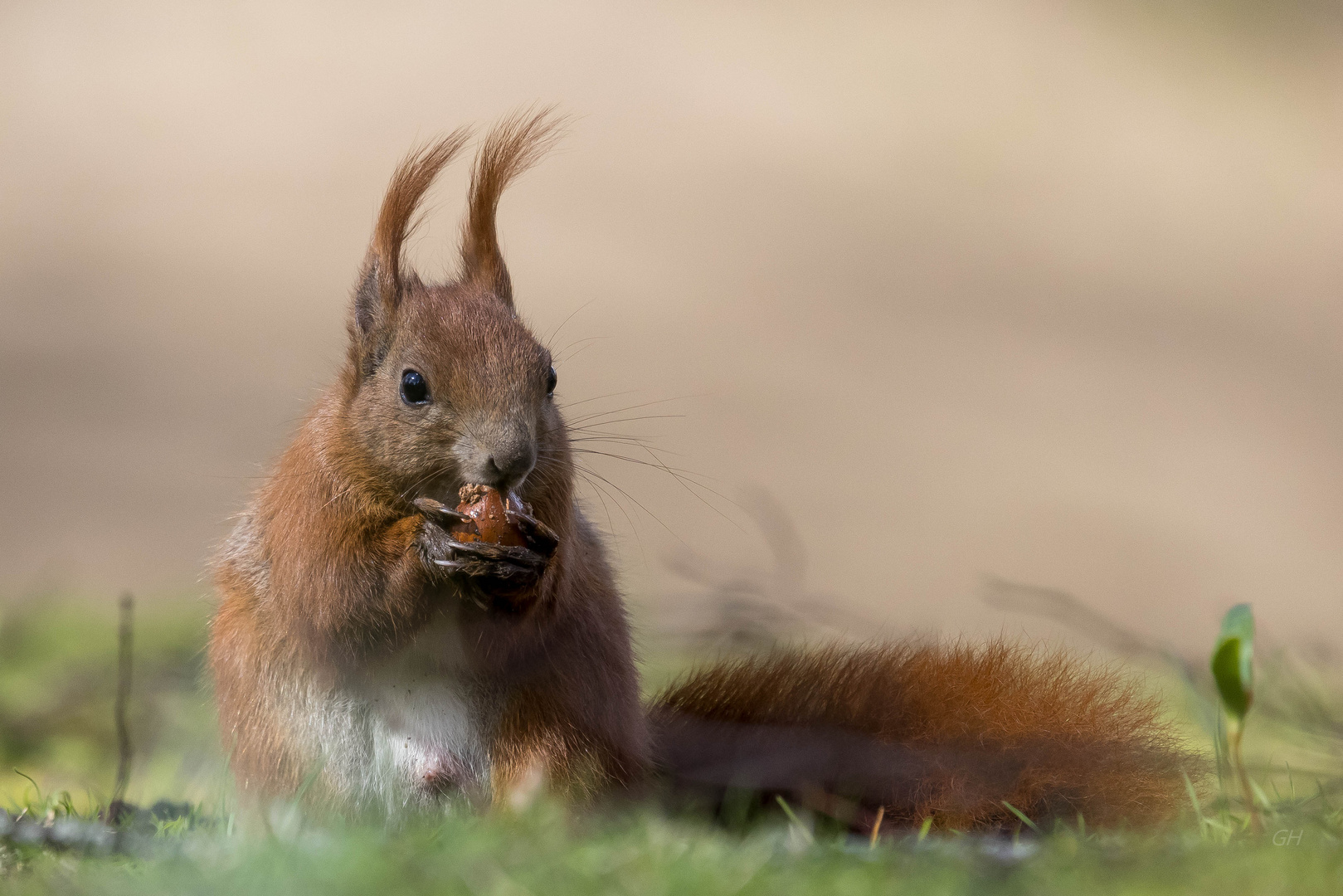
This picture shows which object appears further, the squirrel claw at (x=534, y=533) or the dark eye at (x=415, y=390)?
the dark eye at (x=415, y=390)

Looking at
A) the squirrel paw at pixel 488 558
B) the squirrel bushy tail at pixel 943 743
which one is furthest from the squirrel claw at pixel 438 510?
the squirrel bushy tail at pixel 943 743

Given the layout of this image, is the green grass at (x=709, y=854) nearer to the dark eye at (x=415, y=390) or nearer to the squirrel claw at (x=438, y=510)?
the squirrel claw at (x=438, y=510)

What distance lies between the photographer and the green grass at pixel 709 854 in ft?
3.84

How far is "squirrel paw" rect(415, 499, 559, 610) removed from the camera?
1750mm

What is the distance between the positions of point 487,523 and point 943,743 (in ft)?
2.55

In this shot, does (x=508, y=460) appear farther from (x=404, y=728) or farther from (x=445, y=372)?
(x=404, y=728)

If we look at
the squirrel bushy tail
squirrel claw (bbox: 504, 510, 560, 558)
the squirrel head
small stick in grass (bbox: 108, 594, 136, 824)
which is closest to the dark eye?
the squirrel head

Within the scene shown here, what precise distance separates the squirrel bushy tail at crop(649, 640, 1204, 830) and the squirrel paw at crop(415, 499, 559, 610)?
0.45m

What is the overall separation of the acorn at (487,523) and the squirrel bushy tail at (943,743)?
514 millimetres

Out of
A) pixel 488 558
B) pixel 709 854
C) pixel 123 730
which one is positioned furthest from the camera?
pixel 123 730

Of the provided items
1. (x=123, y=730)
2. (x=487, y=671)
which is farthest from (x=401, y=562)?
(x=123, y=730)

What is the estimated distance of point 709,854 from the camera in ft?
4.36

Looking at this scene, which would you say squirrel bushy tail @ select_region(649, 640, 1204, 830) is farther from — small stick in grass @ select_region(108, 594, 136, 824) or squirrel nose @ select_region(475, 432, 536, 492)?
small stick in grass @ select_region(108, 594, 136, 824)

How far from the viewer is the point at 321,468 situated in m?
1.92
